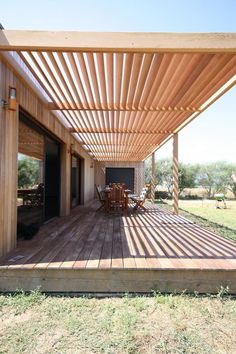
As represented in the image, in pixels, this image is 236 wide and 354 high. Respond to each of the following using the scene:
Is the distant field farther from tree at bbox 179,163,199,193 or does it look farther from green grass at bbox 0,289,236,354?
tree at bbox 179,163,199,193

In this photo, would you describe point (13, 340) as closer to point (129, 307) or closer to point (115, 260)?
Answer: point (129, 307)

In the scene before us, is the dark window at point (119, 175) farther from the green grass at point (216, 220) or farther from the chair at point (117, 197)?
the chair at point (117, 197)

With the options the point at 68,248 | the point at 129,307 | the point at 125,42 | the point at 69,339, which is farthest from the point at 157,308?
the point at 125,42

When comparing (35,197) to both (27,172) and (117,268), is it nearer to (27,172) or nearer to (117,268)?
(27,172)

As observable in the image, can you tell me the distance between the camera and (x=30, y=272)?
8.08 feet

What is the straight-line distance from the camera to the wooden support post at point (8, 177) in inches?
112

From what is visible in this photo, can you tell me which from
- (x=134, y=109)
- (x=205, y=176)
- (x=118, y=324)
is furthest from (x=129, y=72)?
(x=205, y=176)

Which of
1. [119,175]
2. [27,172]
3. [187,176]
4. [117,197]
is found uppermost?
[187,176]

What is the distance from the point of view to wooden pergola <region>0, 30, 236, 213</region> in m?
2.50

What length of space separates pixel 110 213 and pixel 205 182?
754 inches

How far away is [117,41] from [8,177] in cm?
212

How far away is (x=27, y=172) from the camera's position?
13.3 ft

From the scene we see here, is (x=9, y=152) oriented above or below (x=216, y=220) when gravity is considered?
above

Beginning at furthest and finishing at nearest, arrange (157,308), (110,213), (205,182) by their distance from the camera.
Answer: (205,182)
(110,213)
(157,308)
